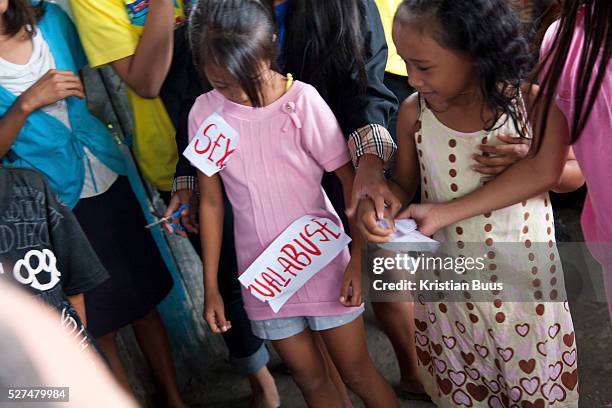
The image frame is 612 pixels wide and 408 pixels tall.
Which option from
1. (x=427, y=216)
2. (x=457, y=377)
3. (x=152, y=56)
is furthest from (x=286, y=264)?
(x=152, y=56)

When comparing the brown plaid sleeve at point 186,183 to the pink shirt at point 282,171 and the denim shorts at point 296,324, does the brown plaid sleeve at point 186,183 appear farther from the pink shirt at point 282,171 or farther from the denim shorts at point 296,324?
the denim shorts at point 296,324

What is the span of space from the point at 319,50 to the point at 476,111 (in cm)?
41

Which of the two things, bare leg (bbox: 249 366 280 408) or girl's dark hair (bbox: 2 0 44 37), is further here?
bare leg (bbox: 249 366 280 408)

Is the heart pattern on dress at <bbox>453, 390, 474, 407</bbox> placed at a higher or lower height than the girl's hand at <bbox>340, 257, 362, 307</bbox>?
lower

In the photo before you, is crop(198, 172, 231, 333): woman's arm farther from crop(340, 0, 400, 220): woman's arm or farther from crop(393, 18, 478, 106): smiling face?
crop(393, 18, 478, 106): smiling face

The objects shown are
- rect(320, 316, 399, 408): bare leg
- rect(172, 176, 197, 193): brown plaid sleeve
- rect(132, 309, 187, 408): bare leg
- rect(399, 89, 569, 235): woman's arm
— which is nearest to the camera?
rect(399, 89, 569, 235): woman's arm

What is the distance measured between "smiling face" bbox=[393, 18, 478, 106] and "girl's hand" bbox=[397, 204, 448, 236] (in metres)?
0.23

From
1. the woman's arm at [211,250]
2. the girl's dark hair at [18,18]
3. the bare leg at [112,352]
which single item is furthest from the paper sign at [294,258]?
the girl's dark hair at [18,18]

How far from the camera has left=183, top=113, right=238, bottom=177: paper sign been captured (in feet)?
5.61

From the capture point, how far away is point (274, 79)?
1.71 metres

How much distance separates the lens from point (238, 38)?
63.5 inches

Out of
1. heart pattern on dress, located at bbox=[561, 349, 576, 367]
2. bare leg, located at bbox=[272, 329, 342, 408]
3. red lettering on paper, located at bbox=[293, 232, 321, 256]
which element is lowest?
bare leg, located at bbox=[272, 329, 342, 408]

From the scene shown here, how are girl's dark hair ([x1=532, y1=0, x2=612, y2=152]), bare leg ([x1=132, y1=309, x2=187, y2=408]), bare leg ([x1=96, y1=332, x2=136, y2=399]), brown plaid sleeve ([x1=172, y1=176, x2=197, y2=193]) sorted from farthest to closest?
bare leg ([x1=132, y1=309, x2=187, y2=408])
bare leg ([x1=96, y1=332, x2=136, y2=399])
brown plaid sleeve ([x1=172, y1=176, x2=197, y2=193])
girl's dark hair ([x1=532, y1=0, x2=612, y2=152])

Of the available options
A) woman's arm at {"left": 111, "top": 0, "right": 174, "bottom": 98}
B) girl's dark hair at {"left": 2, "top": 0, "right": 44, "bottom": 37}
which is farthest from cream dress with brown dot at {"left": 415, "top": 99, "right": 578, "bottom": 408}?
girl's dark hair at {"left": 2, "top": 0, "right": 44, "bottom": 37}
